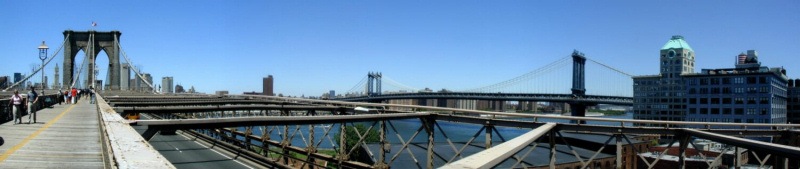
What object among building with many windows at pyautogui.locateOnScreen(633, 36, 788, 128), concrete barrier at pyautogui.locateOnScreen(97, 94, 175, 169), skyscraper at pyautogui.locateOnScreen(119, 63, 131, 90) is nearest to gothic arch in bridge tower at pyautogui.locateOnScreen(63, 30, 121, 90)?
skyscraper at pyautogui.locateOnScreen(119, 63, 131, 90)

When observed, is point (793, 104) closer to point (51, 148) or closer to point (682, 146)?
point (682, 146)

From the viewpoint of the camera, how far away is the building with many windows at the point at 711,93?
7800 cm

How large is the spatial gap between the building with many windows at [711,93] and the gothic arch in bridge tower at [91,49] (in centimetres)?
8218

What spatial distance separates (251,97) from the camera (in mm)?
39656

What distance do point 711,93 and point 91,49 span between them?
88.0m

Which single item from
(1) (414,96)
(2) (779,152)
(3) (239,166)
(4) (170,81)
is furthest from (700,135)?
(4) (170,81)

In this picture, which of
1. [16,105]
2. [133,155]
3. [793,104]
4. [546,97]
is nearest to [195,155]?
[16,105]

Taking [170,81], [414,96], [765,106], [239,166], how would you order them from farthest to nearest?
[170,81]
[414,96]
[765,106]
[239,166]

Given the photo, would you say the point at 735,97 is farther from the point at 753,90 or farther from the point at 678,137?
the point at 678,137

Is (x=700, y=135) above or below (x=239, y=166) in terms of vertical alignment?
above

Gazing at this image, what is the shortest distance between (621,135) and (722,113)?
253ft

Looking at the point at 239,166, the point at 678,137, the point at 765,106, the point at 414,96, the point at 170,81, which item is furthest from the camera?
the point at 170,81

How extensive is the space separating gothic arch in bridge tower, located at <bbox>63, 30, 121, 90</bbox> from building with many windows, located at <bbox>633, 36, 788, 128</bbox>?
82.2 metres

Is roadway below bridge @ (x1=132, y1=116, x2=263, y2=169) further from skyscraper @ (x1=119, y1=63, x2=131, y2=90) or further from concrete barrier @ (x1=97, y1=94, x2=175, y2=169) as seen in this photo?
skyscraper @ (x1=119, y1=63, x2=131, y2=90)
